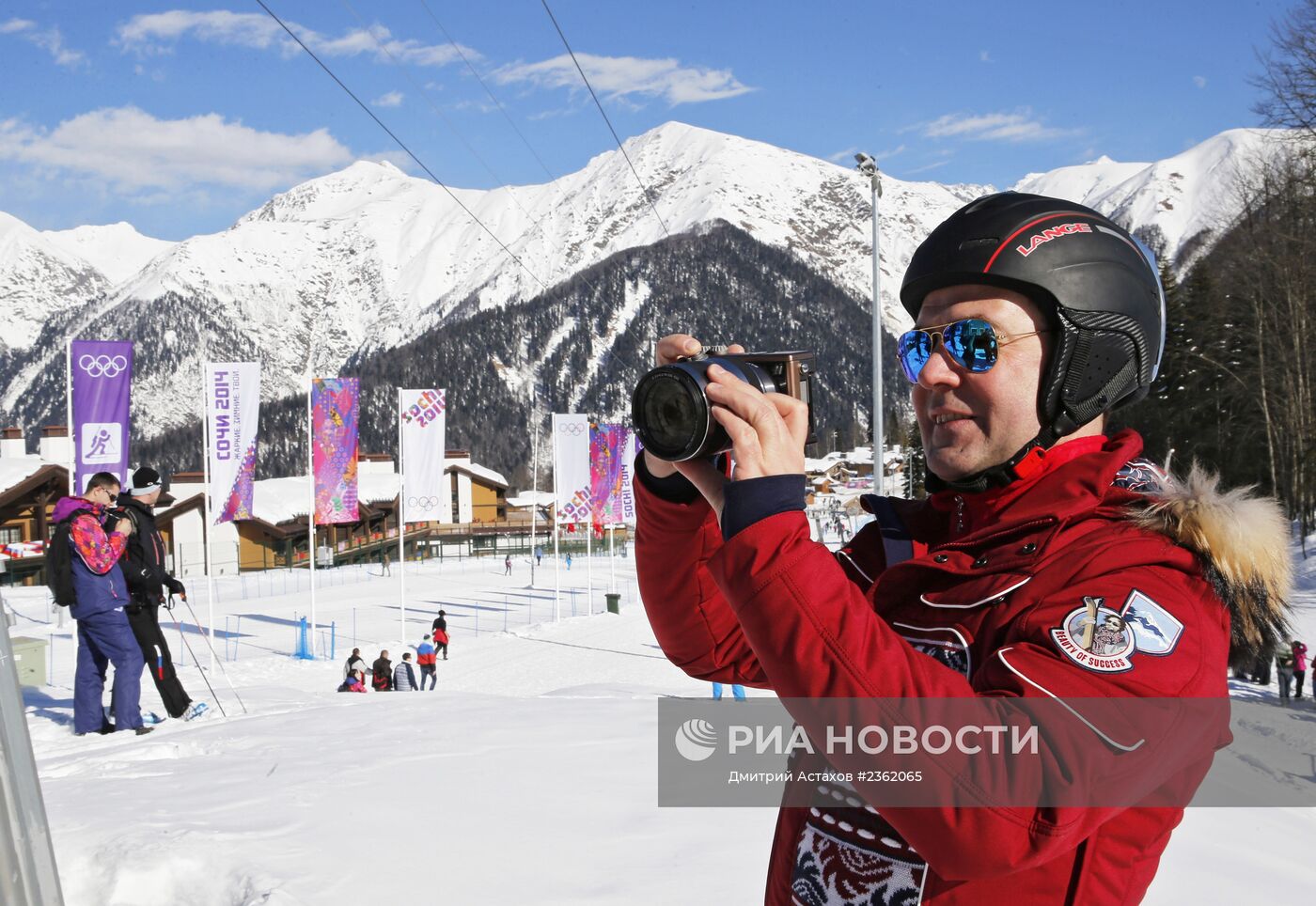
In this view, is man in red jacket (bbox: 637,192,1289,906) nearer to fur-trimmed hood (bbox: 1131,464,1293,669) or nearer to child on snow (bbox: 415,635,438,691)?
fur-trimmed hood (bbox: 1131,464,1293,669)

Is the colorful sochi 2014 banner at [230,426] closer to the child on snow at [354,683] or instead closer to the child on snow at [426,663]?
the child on snow at [426,663]

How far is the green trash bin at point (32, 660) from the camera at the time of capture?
35.4 feet

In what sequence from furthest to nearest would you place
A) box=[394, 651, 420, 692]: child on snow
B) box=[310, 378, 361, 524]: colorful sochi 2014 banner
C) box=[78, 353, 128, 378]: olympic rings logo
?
1. box=[310, 378, 361, 524]: colorful sochi 2014 banner
2. box=[394, 651, 420, 692]: child on snow
3. box=[78, 353, 128, 378]: olympic rings logo

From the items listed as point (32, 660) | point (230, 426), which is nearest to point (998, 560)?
point (32, 660)

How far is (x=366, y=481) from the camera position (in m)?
66.7

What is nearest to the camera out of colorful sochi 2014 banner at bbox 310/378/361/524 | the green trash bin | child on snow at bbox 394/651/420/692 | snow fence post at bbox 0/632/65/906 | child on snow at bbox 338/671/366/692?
snow fence post at bbox 0/632/65/906

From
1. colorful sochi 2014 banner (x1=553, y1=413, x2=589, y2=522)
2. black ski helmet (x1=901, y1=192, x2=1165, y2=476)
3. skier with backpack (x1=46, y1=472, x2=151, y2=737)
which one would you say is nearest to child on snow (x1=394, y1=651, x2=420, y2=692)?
skier with backpack (x1=46, y1=472, x2=151, y2=737)

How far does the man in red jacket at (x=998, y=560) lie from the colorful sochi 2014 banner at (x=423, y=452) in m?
20.7

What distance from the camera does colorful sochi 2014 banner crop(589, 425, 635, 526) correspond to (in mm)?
30094

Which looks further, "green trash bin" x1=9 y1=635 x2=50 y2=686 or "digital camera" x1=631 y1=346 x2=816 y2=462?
"green trash bin" x1=9 y1=635 x2=50 y2=686

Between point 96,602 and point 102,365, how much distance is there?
26.5ft

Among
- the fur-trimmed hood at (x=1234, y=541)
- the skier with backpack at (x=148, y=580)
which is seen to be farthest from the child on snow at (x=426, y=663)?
the fur-trimmed hood at (x=1234, y=541)

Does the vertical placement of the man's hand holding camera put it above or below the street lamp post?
below

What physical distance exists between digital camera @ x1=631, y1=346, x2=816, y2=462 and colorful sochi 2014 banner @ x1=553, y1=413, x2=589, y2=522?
25.2m
